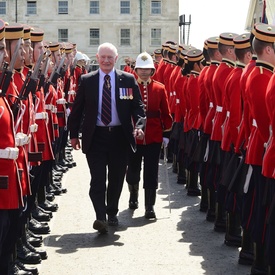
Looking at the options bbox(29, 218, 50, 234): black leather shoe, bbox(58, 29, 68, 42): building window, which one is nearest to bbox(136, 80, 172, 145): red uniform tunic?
bbox(29, 218, 50, 234): black leather shoe

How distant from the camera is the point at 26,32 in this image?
7.18 meters

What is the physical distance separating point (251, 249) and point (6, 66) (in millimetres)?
2782

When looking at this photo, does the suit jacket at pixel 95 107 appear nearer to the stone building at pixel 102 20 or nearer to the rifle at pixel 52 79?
the rifle at pixel 52 79

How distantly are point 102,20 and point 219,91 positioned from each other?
61.7 meters

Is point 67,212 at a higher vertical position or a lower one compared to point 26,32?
lower

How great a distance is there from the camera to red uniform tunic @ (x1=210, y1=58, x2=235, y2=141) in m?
8.50

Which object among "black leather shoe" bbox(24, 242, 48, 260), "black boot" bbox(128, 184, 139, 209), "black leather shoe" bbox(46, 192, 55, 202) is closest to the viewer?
"black leather shoe" bbox(24, 242, 48, 260)

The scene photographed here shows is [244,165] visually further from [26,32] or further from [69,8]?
[69,8]

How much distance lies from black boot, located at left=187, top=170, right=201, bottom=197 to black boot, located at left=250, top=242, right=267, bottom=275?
4.45 metres

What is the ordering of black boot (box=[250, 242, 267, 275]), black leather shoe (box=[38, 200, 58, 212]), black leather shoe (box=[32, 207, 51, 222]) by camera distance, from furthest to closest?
black leather shoe (box=[38, 200, 58, 212])
black leather shoe (box=[32, 207, 51, 222])
black boot (box=[250, 242, 267, 275])

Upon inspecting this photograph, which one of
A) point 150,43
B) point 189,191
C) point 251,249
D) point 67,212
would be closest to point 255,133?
point 251,249

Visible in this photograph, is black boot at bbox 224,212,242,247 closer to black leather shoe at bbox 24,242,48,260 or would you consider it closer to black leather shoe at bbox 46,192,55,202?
black leather shoe at bbox 24,242,48,260

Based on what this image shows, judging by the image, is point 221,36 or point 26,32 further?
point 221,36

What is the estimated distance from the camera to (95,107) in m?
8.72
